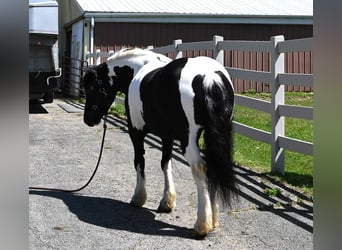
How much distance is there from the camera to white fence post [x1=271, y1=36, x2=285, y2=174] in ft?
21.7

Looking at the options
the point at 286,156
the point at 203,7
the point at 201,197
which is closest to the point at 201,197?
the point at 201,197

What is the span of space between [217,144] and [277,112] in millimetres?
2594

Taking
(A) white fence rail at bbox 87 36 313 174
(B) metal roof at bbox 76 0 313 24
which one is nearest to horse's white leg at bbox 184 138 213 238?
A: (A) white fence rail at bbox 87 36 313 174

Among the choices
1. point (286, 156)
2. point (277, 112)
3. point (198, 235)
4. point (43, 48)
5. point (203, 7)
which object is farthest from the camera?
point (203, 7)

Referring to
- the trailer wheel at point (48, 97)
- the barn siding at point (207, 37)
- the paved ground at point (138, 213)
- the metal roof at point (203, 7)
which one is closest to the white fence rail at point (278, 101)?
the paved ground at point (138, 213)

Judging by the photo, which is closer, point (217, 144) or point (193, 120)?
point (217, 144)

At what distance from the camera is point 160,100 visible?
4.81 m

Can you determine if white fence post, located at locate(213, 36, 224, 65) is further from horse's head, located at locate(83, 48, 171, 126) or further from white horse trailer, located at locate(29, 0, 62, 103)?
white horse trailer, located at locate(29, 0, 62, 103)

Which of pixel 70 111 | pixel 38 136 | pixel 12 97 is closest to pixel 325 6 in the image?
pixel 12 97

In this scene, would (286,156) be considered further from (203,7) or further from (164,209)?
(203,7)

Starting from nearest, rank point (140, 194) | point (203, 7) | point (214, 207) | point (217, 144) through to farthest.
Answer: point (217, 144), point (214, 207), point (140, 194), point (203, 7)

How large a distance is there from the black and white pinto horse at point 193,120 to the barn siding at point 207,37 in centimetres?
1437

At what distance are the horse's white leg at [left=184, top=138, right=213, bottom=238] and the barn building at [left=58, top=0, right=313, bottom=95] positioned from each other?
49.9 ft

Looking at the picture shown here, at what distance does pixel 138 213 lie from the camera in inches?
208
